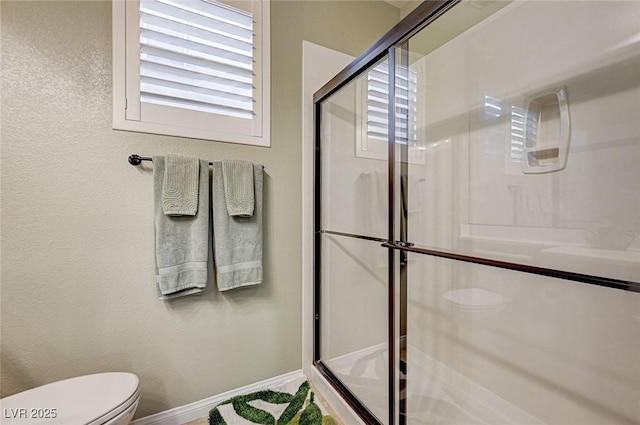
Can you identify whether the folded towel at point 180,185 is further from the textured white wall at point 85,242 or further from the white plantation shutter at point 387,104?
the white plantation shutter at point 387,104

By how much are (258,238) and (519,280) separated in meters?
1.36

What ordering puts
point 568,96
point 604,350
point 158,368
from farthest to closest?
point 158,368 → point 568,96 → point 604,350

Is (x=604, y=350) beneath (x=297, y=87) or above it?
beneath

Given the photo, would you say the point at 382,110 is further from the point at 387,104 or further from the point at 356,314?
the point at 356,314

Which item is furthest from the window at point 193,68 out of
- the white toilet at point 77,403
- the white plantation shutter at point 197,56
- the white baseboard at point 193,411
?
the white baseboard at point 193,411

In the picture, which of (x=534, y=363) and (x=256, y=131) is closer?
(x=534, y=363)

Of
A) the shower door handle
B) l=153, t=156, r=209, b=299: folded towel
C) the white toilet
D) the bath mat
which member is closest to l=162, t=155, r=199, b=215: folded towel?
l=153, t=156, r=209, b=299: folded towel

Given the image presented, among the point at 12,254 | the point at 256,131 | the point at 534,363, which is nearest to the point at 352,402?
the point at 534,363

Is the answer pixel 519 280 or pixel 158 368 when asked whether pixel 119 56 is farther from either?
pixel 519 280

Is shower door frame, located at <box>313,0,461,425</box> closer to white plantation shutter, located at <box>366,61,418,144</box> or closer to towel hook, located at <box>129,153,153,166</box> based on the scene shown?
white plantation shutter, located at <box>366,61,418,144</box>

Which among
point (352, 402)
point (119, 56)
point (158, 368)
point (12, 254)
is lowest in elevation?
point (352, 402)

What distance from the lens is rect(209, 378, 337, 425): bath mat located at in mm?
1463

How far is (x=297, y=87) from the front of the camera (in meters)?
1.79

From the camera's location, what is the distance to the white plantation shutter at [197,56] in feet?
4.57
